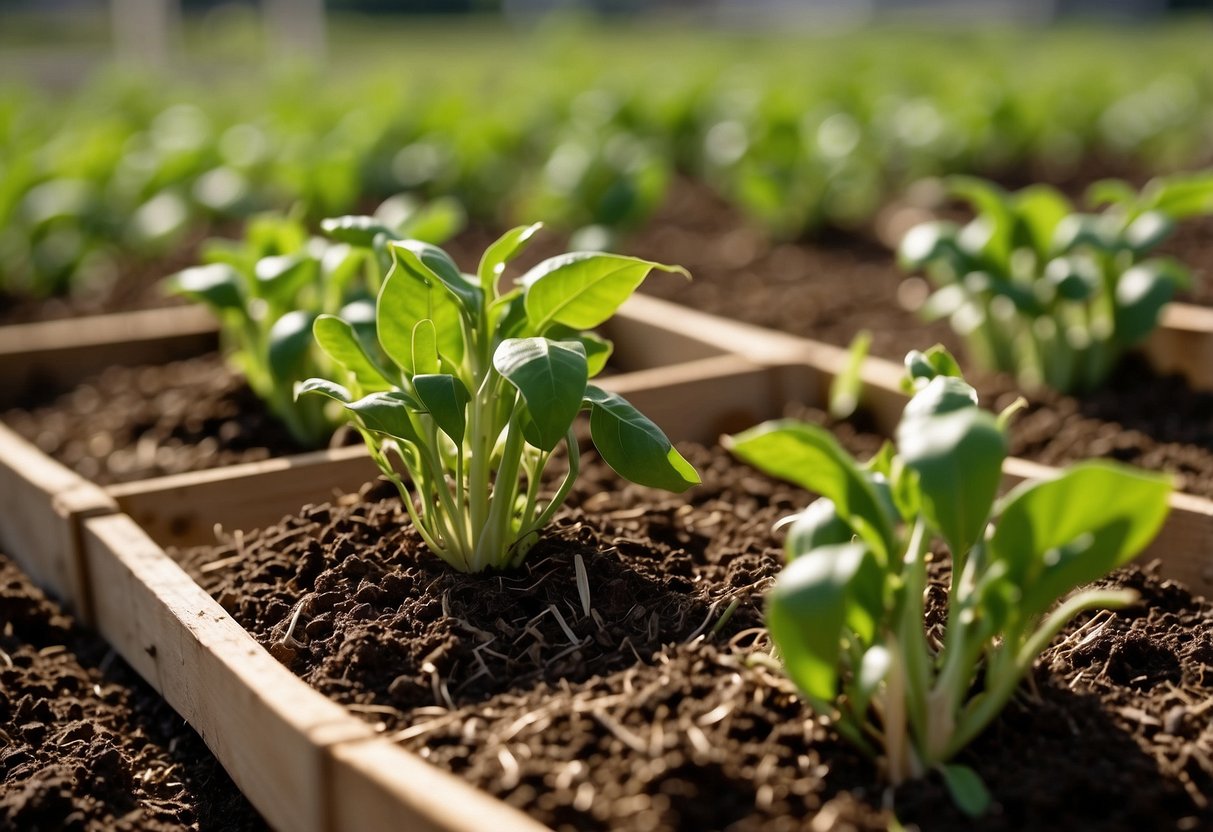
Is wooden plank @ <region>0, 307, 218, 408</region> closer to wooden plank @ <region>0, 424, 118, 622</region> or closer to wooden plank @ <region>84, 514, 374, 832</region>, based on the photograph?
wooden plank @ <region>0, 424, 118, 622</region>

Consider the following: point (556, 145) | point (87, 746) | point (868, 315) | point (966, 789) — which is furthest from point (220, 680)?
point (556, 145)

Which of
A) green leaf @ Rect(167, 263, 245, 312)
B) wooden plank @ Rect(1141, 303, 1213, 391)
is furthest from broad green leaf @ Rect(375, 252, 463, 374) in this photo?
wooden plank @ Rect(1141, 303, 1213, 391)

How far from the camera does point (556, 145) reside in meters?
5.79

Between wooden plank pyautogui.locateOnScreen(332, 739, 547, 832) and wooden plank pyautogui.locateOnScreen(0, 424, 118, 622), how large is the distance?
1.05m

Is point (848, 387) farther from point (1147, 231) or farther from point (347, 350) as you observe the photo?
point (347, 350)

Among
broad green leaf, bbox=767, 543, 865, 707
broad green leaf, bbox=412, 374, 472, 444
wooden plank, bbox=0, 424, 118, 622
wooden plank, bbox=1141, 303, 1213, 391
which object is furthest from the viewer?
wooden plank, bbox=1141, 303, 1213, 391

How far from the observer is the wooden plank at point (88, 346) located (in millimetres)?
3438

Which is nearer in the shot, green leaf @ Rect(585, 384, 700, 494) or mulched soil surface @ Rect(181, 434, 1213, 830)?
mulched soil surface @ Rect(181, 434, 1213, 830)

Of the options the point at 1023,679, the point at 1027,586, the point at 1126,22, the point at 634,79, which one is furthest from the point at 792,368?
the point at 1126,22

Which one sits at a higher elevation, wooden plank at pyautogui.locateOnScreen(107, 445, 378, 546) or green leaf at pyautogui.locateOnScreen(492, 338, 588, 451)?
green leaf at pyautogui.locateOnScreen(492, 338, 588, 451)

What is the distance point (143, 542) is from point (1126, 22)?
24.1 meters

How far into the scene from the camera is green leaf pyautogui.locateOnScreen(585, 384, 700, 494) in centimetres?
175

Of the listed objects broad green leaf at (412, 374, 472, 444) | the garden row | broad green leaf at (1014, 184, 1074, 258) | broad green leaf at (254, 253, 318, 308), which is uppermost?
broad green leaf at (412, 374, 472, 444)

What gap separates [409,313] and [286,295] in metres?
0.93
